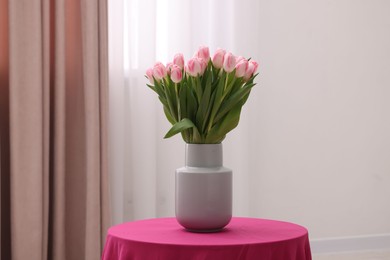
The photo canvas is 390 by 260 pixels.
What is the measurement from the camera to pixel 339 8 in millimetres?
3811

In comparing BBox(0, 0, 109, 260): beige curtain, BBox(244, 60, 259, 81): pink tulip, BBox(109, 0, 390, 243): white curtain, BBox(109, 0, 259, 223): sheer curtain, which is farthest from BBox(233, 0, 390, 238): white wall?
BBox(244, 60, 259, 81): pink tulip

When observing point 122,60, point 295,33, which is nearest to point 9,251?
point 122,60

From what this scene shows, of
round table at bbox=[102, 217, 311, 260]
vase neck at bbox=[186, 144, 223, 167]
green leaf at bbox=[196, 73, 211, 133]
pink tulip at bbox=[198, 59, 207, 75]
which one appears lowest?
round table at bbox=[102, 217, 311, 260]

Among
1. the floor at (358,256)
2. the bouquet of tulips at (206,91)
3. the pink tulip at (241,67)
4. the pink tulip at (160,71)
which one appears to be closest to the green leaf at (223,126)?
the bouquet of tulips at (206,91)

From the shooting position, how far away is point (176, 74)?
1791 mm

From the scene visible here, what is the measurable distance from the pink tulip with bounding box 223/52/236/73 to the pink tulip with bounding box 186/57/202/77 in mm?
77

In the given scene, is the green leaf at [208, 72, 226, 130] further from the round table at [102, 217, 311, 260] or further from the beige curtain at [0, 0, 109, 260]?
the beige curtain at [0, 0, 109, 260]

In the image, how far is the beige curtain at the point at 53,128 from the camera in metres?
2.79

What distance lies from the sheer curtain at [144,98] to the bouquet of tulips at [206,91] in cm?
128

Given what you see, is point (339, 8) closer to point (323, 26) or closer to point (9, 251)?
point (323, 26)

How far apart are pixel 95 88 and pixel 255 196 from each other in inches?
50.2

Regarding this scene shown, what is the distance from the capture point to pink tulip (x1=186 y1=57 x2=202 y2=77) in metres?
1.78

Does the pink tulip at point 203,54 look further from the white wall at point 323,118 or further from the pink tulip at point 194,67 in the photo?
the white wall at point 323,118

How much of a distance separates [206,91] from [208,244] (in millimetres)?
479
